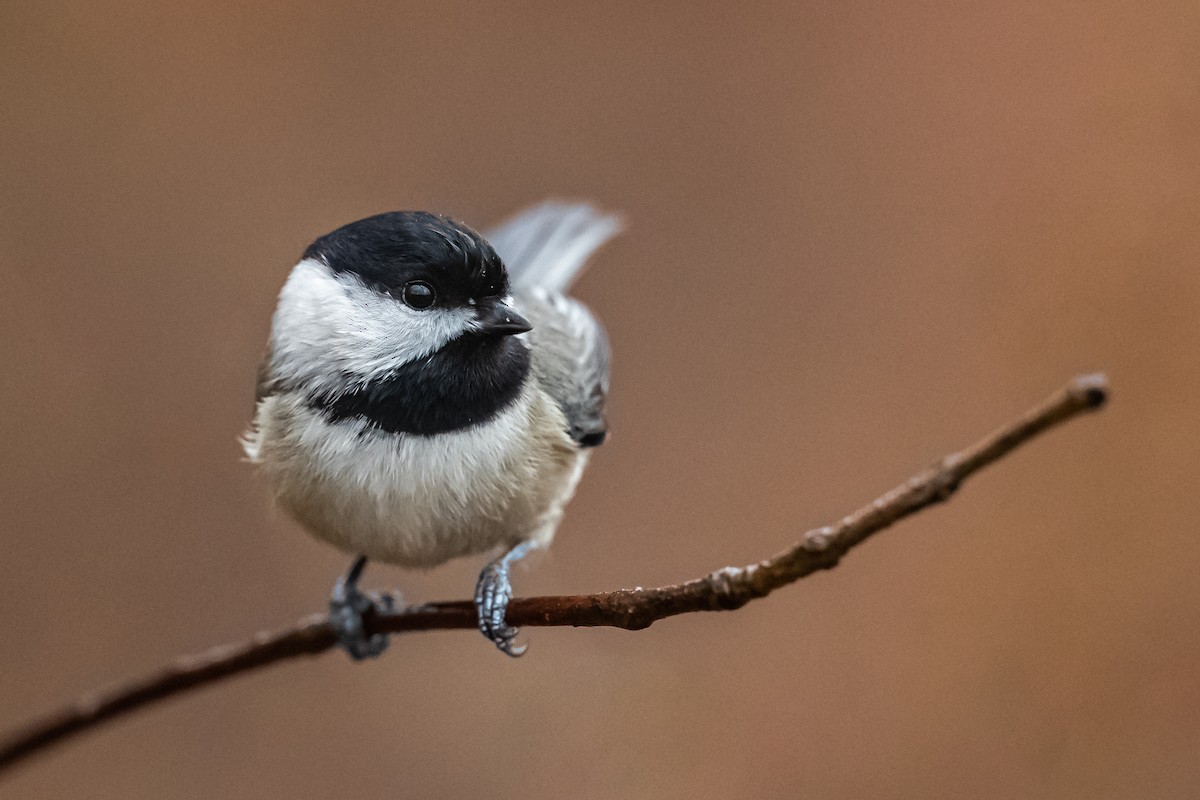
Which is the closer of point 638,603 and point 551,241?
point 638,603

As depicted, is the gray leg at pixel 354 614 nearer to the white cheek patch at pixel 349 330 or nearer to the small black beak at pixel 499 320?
the white cheek patch at pixel 349 330

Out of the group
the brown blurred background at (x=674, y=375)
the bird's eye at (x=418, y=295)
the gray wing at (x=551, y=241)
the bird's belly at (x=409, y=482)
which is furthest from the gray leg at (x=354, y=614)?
the gray wing at (x=551, y=241)

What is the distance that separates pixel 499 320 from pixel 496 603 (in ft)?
1.39

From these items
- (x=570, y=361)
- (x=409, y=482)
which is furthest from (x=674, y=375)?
(x=409, y=482)

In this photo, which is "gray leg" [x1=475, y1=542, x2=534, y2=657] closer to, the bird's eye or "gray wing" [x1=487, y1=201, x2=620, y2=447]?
"gray wing" [x1=487, y1=201, x2=620, y2=447]

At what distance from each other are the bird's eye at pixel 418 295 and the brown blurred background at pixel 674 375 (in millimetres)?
891

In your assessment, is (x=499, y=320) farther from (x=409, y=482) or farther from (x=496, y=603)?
(x=496, y=603)

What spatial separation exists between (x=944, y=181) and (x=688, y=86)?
0.70m

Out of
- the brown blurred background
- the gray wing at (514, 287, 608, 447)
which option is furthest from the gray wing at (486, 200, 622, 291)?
the brown blurred background

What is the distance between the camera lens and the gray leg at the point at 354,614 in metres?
1.61

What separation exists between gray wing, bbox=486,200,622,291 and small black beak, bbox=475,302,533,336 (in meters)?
0.69

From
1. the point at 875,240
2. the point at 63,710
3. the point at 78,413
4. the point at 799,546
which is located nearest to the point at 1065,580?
the point at 875,240

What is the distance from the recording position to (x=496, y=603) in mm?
1469

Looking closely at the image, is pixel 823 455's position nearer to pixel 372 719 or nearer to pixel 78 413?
pixel 372 719
